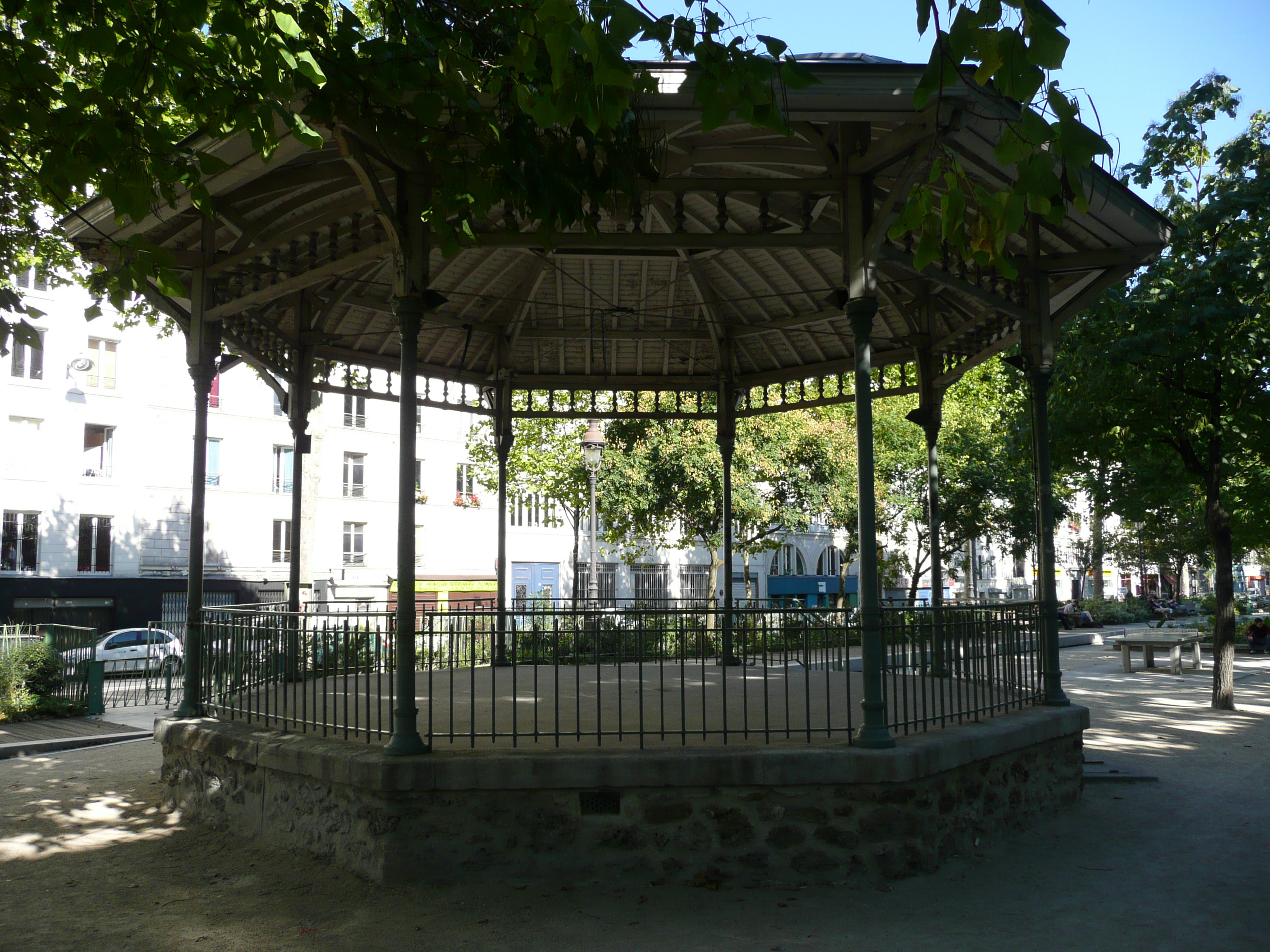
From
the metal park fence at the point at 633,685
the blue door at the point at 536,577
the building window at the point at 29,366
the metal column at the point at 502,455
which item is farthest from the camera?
the blue door at the point at 536,577

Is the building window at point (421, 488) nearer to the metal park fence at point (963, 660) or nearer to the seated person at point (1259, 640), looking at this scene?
the seated person at point (1259, 640)

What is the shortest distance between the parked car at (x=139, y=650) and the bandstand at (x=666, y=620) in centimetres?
1012

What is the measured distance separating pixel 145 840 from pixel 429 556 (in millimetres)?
29270

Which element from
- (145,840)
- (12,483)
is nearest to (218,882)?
(145,840)

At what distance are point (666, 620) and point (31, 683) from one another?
1220 cm

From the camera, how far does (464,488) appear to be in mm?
37719

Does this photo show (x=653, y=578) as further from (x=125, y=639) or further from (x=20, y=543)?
(x=20, y=543)

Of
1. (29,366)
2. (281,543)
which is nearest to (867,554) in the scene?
(29,366)

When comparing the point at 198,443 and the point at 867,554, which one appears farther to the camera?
the point at 198,443

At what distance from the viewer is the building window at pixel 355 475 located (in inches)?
1394

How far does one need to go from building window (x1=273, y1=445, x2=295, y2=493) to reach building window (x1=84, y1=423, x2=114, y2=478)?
201 inches

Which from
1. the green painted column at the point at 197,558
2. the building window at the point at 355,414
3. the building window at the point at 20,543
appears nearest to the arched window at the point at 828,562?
the building window at the point at 355,414

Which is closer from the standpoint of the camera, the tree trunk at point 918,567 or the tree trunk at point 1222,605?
the tree trunk at point 1222,605

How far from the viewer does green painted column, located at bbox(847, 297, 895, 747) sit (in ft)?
21.1
